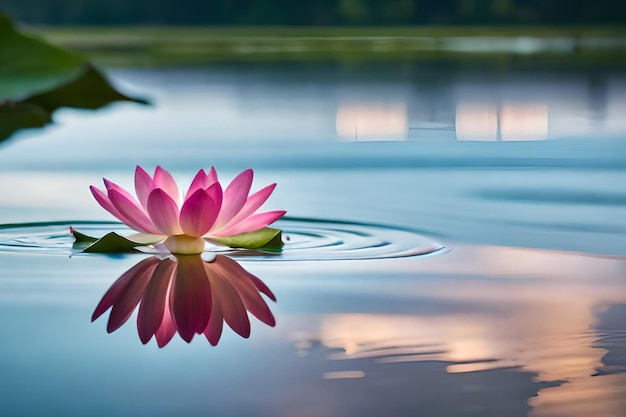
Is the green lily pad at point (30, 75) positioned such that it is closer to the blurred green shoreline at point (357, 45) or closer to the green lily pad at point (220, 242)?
the green lily pad at point (220, 242)

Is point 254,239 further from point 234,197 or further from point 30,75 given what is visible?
point 30,75

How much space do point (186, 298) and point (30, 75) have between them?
54.0 inches

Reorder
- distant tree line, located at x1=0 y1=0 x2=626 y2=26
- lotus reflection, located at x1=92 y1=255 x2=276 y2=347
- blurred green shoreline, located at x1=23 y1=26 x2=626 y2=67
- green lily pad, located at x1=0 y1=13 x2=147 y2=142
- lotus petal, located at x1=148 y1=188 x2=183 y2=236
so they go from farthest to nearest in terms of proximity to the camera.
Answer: distant tree line, located at x1=0 y1=0 x2=626 y2=26 < blurred green shoreline, located at x1=23 y1=26 x2=626 y2=67 < green lily pad, located at x1=0 y1=13 x2=147 y2=142 < lotus petal, located at x1=148 y1=188 x2=183 y2=236 < lotus reflection, located at x1=92 y1=255 x2=276 y2=347

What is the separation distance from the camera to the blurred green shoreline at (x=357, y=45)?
169 inches

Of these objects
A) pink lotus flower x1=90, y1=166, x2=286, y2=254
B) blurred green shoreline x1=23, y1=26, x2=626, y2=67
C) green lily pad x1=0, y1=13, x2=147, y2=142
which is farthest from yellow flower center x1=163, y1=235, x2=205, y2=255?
blurred green shoreline x1=23, y1=26, x2=626, y2=67

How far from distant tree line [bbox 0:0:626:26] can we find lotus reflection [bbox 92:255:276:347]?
4236mm

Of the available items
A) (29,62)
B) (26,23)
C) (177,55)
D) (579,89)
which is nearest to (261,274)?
(29,62)

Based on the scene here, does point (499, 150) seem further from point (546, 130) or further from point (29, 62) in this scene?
point (29, 62)

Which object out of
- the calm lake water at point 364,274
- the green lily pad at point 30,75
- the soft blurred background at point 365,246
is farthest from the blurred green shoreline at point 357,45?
the calm lake water at point 364,274

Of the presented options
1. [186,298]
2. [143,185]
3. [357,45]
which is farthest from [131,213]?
[357,45]

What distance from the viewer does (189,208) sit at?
0.90 metres

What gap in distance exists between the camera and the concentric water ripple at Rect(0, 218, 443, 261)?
38.4 inches

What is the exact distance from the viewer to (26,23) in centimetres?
564

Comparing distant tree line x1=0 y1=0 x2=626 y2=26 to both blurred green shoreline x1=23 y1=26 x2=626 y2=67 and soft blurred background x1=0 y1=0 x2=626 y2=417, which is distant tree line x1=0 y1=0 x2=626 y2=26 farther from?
soft blurred background x1=0 y1=0 x2=626 y2=417
